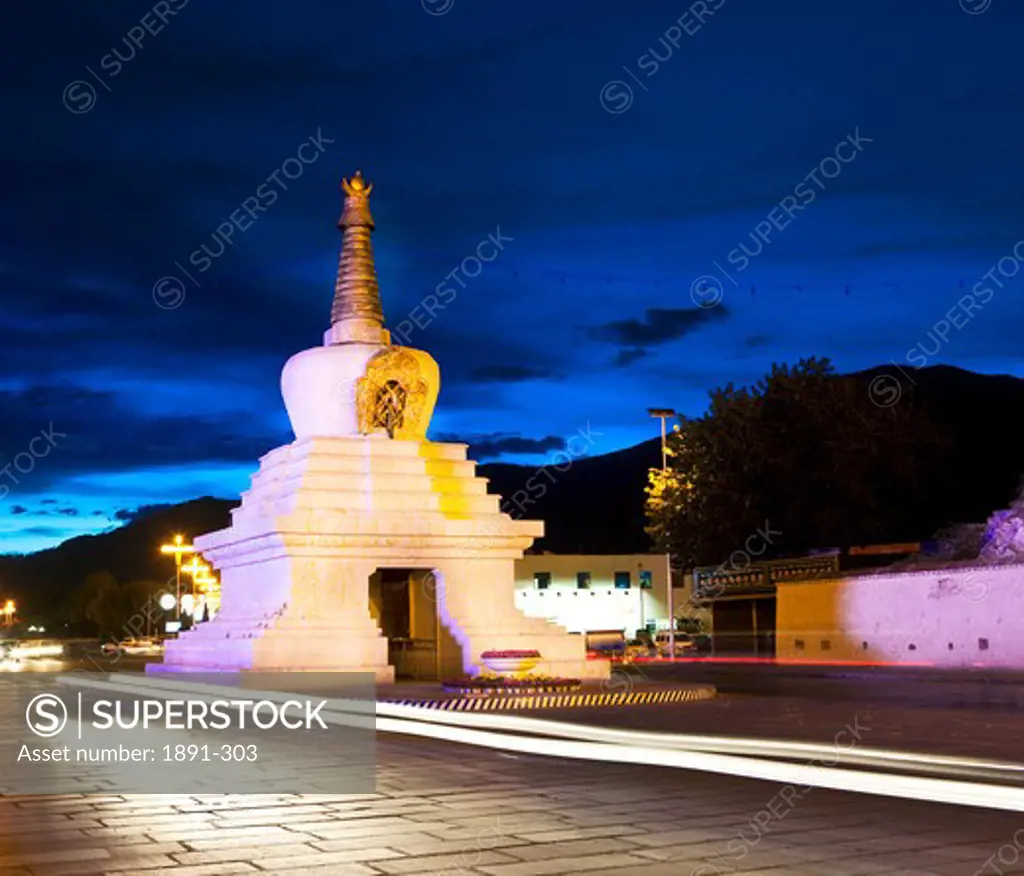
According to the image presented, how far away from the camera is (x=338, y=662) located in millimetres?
29219

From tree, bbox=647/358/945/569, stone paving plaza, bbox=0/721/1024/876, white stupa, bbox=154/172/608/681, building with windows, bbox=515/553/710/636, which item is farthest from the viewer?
building with windows, bbox=515/553/710/636

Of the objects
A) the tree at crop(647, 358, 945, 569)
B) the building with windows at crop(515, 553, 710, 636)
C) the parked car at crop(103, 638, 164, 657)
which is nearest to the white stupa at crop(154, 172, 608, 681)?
the tree at crop(647, 358, 945, 569)

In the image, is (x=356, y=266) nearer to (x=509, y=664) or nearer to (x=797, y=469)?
(x=509, y=664)

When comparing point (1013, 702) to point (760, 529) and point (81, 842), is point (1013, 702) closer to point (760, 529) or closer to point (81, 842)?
point (81, 842)

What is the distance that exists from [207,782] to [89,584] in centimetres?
13674

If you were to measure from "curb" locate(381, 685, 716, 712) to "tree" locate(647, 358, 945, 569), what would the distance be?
2491 centimetres

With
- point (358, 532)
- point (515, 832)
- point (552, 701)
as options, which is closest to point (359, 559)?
point (358, 532)

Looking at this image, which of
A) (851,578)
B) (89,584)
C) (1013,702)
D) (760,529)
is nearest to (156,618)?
(89,584)

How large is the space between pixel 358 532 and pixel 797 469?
2302 centimetres

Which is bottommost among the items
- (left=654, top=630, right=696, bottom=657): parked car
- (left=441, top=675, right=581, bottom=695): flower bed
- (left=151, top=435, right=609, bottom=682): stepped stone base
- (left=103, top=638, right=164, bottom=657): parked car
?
(left=103, top=638, right=164, bottom=657): parked car

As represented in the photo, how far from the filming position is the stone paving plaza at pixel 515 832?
8.55m

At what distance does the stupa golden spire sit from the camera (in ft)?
116

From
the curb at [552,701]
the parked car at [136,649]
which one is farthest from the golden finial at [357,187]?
the parked car at [136,649]

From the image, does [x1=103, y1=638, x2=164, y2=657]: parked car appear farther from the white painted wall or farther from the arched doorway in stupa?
the white painted wall
